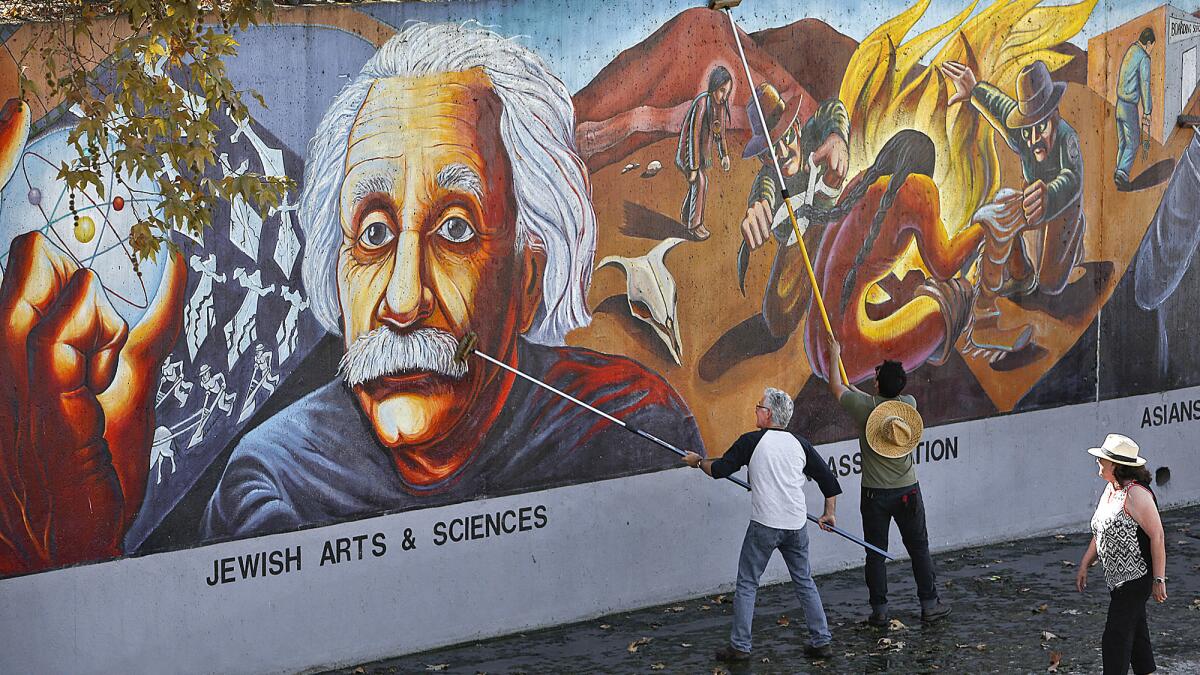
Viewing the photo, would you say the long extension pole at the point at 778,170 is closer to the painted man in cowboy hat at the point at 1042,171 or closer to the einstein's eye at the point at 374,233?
the painted man in cowboy hat at the point at 1042,171

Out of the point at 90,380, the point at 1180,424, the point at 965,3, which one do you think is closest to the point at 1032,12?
the point at 965,3

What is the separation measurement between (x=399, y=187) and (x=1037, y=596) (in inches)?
215

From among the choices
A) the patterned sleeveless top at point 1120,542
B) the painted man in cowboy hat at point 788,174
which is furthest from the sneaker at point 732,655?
the painted man in cowboy hat at point 788,174

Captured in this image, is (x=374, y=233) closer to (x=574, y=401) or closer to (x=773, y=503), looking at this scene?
(x=574, y=401)

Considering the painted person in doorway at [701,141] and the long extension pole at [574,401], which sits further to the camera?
the painted person in doorway at [701,141]

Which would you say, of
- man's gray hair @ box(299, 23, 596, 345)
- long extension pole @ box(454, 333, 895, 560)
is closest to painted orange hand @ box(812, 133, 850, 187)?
man's gray hair @ box(299, 23, 596, 345)

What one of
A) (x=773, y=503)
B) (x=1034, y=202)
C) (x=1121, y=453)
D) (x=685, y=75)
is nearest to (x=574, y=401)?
(x=773, y=503)

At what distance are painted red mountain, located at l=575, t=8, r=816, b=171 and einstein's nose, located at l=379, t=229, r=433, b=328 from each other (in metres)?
1.44

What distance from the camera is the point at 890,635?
1066cm

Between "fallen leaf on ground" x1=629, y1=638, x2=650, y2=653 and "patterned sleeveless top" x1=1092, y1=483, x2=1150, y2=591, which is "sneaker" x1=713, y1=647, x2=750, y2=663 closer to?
"fallen leaf on ground" x1=629, y1=638, x2=650, y2=653

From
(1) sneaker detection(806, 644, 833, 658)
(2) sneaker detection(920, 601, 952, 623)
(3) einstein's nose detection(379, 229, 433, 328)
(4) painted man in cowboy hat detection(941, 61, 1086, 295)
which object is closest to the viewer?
(3) einstein's nose detection(379, 229, 433, 328)

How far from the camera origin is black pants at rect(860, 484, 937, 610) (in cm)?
1088

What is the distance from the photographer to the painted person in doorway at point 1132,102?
13.8 meters

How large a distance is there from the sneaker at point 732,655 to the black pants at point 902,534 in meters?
1.24
